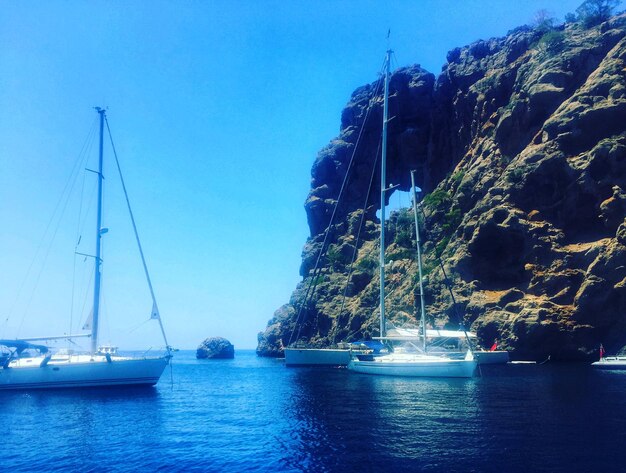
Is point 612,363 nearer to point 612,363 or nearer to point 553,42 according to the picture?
point 612,363

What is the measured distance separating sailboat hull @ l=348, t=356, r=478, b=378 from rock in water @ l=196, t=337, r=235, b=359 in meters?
114

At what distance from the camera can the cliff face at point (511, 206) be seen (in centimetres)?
6638

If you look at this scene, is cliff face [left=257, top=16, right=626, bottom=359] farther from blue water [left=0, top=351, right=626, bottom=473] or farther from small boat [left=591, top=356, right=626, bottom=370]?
blue water [left=0, top=351, right=626, bottom=473]

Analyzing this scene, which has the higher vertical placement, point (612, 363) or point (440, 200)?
point (440, 200)

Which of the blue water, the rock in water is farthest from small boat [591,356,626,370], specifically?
the rock in water

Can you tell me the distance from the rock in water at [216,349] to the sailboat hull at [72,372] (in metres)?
115

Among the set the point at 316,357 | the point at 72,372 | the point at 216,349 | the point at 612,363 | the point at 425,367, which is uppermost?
the point at 72,372

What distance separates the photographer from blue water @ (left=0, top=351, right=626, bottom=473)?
1972 cm

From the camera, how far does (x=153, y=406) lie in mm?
36312

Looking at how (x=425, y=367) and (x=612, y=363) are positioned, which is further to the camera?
(x=612, y=363)

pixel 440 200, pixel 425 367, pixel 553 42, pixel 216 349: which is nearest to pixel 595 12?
pixel 553 42

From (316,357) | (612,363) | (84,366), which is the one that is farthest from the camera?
(316,357)

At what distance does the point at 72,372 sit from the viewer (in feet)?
145

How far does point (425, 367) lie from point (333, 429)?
2495cm
